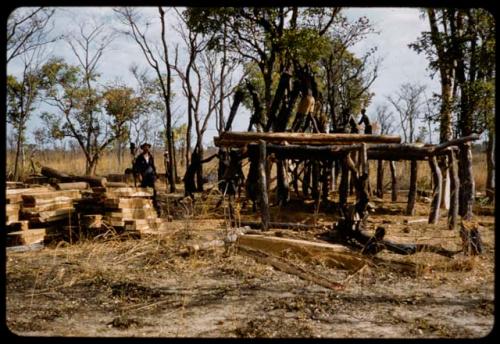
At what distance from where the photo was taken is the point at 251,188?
13914mm

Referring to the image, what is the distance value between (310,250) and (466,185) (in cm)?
410

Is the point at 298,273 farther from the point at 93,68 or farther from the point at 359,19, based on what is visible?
the point at 93,68

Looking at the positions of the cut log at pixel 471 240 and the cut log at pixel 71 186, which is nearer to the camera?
the cut log at pixel 471 240

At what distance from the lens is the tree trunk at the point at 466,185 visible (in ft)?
32.2

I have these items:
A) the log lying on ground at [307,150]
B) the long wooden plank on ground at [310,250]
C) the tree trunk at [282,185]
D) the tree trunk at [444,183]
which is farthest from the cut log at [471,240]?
the tree trunk at [444,183]

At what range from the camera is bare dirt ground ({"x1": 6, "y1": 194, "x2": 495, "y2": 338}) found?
4977mm

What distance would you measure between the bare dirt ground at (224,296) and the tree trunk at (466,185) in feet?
3.18

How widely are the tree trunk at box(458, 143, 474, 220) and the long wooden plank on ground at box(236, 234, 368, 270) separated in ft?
10.4

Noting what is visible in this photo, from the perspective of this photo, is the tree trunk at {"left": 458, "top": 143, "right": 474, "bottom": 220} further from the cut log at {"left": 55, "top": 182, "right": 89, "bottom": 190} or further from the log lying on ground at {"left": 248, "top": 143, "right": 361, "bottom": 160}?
the cut log at {"left": 55, "top": 182, "right": 89, "bottom": 190}

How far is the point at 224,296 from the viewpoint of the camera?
20.1 feet

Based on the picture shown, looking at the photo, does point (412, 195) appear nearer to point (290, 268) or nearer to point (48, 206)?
point (290, 268)

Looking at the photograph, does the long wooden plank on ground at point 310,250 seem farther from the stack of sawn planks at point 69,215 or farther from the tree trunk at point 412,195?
the tree trunk at point 412,195

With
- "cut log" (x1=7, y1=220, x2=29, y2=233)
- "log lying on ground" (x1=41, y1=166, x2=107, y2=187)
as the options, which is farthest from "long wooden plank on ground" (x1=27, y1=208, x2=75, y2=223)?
"log lying on ground" (x1=41, y1=166, x2=107, y2=187)

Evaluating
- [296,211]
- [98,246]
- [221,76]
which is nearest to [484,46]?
[296,211]
